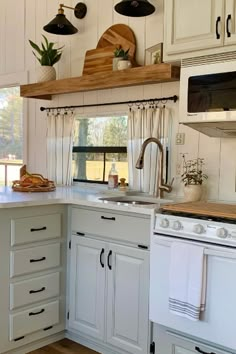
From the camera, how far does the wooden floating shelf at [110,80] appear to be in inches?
108

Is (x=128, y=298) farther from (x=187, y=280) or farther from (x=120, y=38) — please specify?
(x=120, y=38)

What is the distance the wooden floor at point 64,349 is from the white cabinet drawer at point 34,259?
1.81ft

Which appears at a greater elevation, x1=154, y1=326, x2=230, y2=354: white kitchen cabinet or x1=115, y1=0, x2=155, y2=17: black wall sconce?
x1=115, y1=0, x2=155, y2=17: black wall sconce

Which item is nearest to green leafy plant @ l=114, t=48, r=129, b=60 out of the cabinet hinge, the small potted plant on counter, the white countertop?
the small potted plant on counter

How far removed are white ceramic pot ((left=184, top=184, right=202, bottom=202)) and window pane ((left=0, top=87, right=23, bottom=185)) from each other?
7.32 ft

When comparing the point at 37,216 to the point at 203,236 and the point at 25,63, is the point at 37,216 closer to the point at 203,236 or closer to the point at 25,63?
the point at 203,236

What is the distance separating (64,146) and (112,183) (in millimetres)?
704

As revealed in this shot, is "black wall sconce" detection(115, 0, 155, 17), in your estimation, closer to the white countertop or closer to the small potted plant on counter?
the small potted plant on counter

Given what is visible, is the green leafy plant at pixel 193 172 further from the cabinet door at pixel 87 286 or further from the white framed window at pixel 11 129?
the white framed window at pixel 11 129

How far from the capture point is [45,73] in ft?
12.0

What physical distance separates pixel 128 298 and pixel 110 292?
152 millimetres

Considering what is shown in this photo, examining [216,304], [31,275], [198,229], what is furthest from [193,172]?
[31,275]

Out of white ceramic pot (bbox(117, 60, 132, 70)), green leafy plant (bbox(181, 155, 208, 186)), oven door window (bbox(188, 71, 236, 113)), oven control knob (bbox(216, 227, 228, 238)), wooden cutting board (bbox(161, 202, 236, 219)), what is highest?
white ceramic pot (bbox(117, 60, 132, 70))

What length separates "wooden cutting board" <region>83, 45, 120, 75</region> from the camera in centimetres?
335
